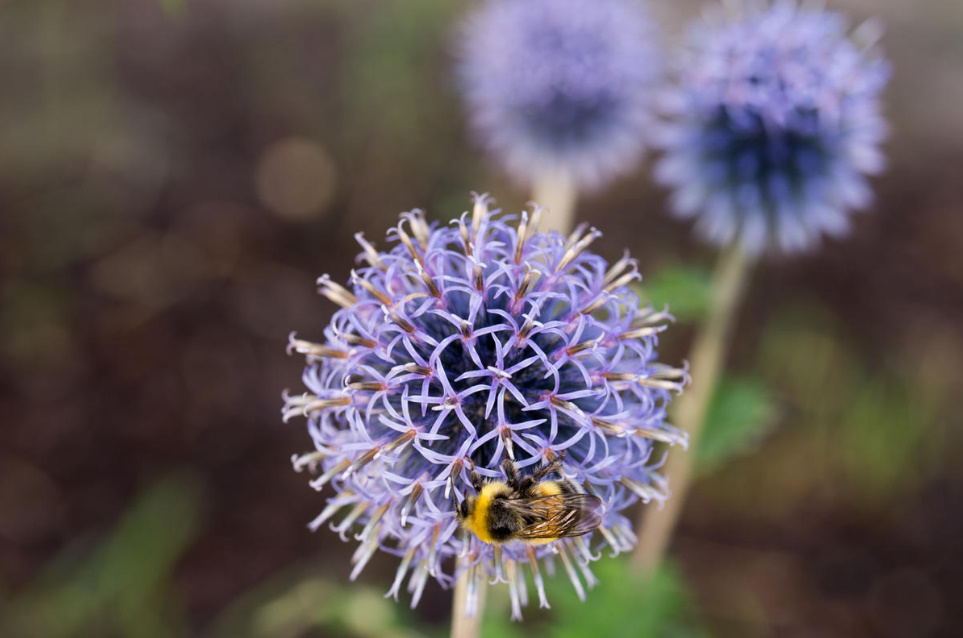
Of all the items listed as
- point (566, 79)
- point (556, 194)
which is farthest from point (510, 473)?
point (556, 194)

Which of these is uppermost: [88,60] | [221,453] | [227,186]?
[88,60]

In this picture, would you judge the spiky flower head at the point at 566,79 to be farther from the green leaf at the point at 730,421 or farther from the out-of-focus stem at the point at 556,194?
the green leaf at the point at 730,421

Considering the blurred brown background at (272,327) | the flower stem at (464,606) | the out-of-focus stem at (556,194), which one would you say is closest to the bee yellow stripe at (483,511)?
the flower stem at (464,606)

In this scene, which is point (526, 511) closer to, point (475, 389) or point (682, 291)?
point (475, 389)

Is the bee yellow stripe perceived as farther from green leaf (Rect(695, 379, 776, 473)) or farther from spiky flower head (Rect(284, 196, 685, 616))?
green leaf (Rect(695, 379, 776, 473))

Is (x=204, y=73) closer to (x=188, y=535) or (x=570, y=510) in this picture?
(x=188, y=535)

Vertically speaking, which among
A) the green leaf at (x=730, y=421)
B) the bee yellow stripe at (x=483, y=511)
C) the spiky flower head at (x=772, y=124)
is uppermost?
the spiky flower head at (x=772, y=124)

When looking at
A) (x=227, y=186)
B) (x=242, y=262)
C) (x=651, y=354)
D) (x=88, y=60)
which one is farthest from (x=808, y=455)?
(x=88, y=60)
